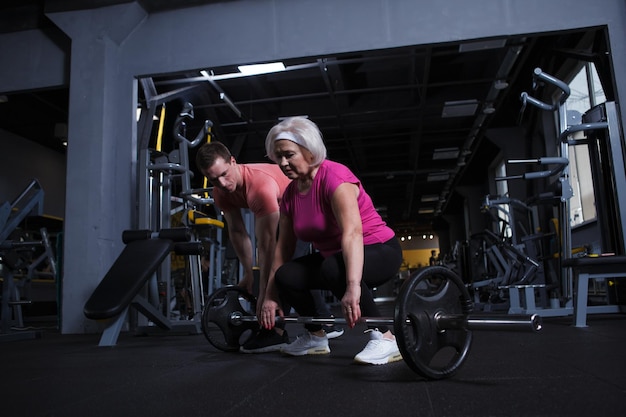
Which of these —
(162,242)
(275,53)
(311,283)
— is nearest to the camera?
(311,283)

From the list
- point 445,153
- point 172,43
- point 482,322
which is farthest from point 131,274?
point 445,153

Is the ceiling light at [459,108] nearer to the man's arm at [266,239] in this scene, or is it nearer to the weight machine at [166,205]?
the weight machine at [166,205]

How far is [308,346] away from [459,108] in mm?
5192

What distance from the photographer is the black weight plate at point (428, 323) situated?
3.87 ft

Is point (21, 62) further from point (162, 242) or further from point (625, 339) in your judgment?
point (625, 339)

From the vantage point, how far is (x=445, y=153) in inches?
337

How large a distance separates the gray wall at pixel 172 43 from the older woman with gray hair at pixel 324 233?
2.19 meters

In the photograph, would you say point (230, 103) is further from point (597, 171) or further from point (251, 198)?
point (251, 198)

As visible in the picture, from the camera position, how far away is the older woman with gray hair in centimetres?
151

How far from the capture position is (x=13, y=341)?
10.0 ft

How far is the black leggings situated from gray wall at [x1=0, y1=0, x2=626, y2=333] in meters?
2.20

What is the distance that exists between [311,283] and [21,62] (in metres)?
3.66

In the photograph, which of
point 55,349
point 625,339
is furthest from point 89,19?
point 625,339

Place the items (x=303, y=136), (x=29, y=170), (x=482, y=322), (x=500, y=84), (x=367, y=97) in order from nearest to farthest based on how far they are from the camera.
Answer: (x=482, y=322)
(x=303, y=136)
(x=500, y=84)
(x=367, y=97)
(x=29, y=170)
